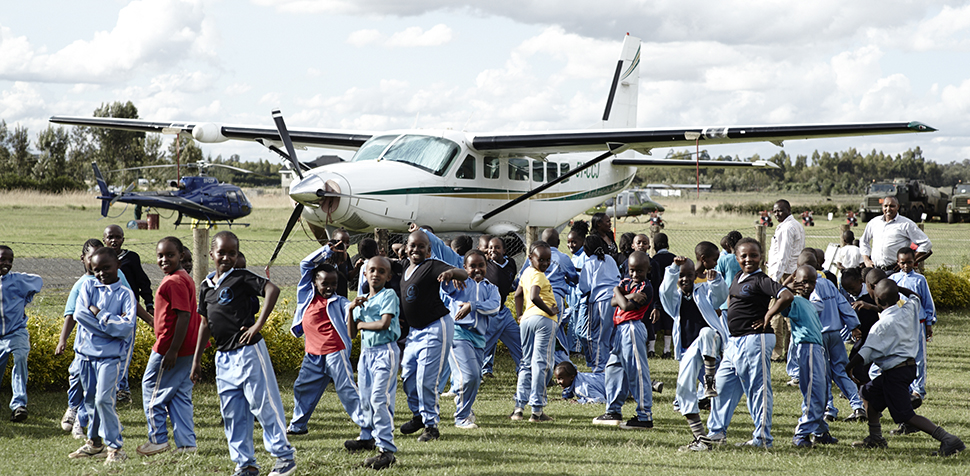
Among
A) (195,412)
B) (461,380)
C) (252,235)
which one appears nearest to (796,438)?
(461,380)

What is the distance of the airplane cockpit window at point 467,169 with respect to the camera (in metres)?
14.0

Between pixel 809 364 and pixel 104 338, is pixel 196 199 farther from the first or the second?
pixel 809 364

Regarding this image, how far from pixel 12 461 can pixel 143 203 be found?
1046 inches

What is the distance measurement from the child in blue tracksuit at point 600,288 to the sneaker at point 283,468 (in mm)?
3602

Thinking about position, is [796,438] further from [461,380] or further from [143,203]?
[143,203]

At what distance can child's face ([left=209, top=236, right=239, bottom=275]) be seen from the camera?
195 inches

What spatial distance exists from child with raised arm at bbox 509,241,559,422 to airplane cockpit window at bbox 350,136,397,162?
23.9ft

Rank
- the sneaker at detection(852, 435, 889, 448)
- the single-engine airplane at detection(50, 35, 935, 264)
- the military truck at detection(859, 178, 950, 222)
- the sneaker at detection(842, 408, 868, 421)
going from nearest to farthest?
the sneaker at detection(852, 435, 889, 448), the sneaker at detection(842, 408, 868, 421), the single-engine airplane at detection(50, 35, 935, 264), the military truck at detection(859, 178, 950, 222)

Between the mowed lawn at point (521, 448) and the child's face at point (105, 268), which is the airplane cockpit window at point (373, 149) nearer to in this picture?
the mowed lawn at point (521, 448)

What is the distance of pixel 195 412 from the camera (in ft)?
22.6

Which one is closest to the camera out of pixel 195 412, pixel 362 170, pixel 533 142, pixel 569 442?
pixel 569 442

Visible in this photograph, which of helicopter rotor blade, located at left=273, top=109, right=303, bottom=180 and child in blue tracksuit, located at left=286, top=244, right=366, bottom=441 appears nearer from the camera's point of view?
child in blue tracksuit, located at left=286, top=244, right=366, bottom=441

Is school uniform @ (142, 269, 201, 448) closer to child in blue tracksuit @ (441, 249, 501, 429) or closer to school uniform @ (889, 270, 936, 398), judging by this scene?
child in blue tracksuit @ (441, 249, 501, 429)

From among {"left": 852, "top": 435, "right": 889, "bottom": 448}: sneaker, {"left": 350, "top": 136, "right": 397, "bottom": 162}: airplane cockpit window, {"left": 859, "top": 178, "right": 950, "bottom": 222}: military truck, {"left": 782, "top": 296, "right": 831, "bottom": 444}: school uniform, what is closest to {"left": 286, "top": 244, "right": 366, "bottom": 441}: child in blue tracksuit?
{"left": 782, "top": 296, "right": 831, "bottom": 444}: school uniform
